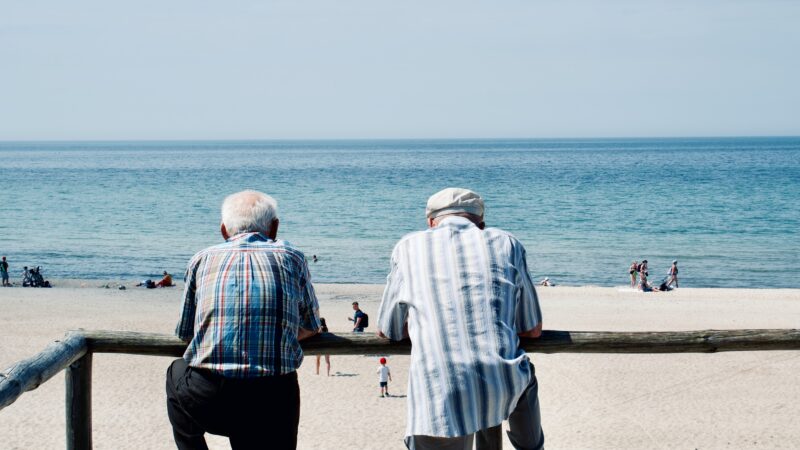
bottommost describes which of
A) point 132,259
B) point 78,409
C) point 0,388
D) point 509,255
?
point 132,259

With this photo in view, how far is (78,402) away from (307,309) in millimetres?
1311

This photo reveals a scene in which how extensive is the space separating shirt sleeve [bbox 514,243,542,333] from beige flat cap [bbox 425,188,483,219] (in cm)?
26

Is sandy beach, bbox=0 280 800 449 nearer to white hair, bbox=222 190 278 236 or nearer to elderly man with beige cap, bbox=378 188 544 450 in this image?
white hair, bbox=222 190 278 236

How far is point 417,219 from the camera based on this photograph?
63.5 meters

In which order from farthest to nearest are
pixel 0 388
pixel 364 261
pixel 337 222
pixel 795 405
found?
pixel 337 222, pixel 364 261, pixel 795 405, pixel 0 388

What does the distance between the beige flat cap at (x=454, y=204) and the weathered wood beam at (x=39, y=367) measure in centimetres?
172

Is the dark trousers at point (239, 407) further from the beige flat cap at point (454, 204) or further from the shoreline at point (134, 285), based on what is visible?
the shoreline at point (134, 285)

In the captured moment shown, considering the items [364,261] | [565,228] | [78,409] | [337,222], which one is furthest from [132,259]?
[78,409]

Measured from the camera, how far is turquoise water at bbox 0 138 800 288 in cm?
4019

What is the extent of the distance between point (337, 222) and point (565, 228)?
15892mm

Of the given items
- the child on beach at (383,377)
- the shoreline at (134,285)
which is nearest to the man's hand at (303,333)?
the child on beach at (383,377)

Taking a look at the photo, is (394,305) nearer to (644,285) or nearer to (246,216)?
(246,216)

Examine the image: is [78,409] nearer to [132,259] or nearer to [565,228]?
[132,259]

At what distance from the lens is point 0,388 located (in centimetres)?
332
